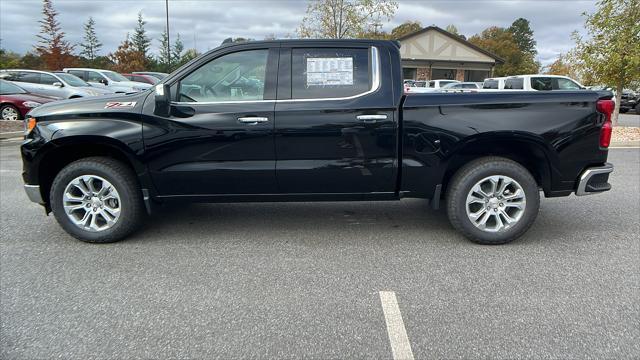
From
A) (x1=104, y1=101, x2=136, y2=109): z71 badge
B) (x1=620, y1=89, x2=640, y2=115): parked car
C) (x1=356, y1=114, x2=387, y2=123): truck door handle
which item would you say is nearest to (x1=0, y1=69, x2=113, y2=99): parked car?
(x1=104, y1=101, x2=136, y2=109): z71 badge

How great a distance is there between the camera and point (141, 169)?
159 inches

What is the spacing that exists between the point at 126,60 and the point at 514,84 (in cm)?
4105

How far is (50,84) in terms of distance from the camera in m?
15.3

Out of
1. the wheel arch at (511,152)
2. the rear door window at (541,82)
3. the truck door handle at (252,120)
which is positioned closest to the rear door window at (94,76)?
the rear door window at (541,82)

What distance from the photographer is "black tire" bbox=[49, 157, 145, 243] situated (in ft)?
13.3

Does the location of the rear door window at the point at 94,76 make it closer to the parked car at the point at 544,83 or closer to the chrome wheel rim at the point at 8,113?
the chrome wheel rim at the point at 8,113

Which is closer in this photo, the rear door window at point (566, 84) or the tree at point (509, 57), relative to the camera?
the rear door window at point (566, 84)

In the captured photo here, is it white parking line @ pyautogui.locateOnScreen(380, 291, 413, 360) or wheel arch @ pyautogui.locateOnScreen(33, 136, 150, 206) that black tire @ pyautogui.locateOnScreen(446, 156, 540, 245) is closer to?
white parking line @ pyautogui.locateOnScreen(380, 291, 413, 360)

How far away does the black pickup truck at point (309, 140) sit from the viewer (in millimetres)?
3939

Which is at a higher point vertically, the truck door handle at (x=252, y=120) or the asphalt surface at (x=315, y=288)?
the truck door handle at (x=252, y=120)

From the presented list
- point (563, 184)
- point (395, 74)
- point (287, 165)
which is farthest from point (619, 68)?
point (287, 165)

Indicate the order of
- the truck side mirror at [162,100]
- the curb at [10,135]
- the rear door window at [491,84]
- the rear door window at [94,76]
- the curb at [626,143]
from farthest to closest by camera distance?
1. the rear door window at [94,76]
2. the rear door window at [491,84]
3. the curb at [10,135]
4. the curb at [626,143]
5. the truck side mirror at [162,100]

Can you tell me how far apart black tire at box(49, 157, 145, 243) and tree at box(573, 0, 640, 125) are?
43.3 ft

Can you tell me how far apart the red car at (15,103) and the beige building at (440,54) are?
112ft
